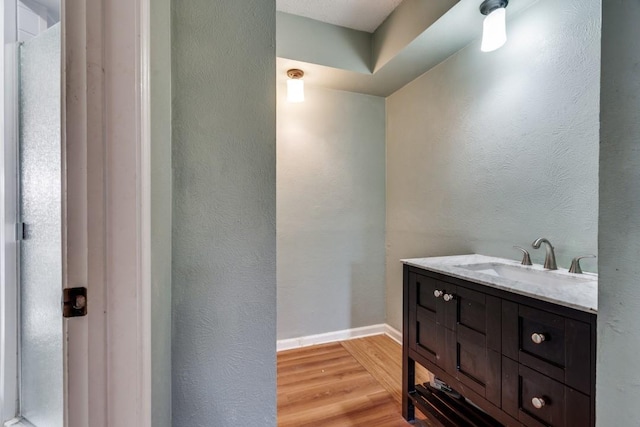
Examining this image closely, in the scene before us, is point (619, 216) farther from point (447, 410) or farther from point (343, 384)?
point (343, 384)

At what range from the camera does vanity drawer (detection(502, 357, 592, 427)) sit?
2.90 ft

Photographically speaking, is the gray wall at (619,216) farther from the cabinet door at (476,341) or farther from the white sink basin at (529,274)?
the white sink basin at (529,274)

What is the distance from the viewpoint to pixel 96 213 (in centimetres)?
56

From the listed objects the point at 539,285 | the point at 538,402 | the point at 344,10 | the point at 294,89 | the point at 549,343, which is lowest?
the point at 538,402

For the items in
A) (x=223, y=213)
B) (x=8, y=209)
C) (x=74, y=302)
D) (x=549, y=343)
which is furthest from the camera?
(x=8, y=209)

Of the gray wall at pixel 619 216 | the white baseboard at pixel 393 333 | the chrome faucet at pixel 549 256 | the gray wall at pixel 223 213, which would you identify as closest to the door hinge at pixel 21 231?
the gray wall at pixel 223 213

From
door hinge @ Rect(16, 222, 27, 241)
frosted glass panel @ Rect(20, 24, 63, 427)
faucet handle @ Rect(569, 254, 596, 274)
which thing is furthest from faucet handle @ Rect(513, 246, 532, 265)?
door hinge @ Rect(16, 222, 27, 241)

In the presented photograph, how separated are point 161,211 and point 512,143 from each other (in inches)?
69.6

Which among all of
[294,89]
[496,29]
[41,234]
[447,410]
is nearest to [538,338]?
[447,410]

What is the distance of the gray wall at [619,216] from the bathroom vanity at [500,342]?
267 millimetres

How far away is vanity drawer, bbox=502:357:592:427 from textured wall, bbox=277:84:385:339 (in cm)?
158

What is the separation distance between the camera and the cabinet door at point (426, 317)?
1.39 meters

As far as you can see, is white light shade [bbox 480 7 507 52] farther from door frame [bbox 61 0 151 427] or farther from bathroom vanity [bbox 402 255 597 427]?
door frame [bbox 61 0 151 427]

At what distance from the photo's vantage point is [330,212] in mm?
2539
